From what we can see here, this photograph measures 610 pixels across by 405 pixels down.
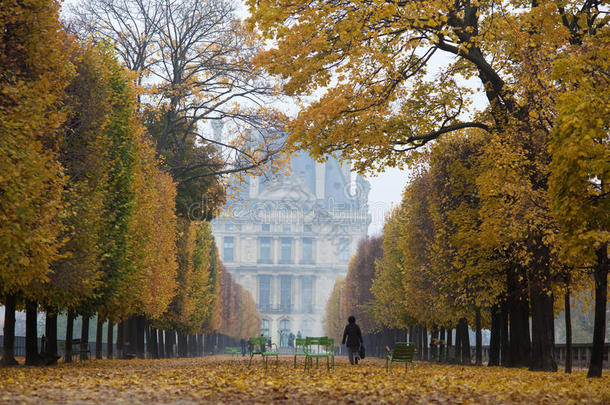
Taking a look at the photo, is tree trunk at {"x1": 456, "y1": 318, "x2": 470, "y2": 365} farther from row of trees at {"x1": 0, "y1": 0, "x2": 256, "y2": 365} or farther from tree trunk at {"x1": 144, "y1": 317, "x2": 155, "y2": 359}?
tree trunk at {"x1": 144, "y1": 317, "x2": 155, "y2": 359}

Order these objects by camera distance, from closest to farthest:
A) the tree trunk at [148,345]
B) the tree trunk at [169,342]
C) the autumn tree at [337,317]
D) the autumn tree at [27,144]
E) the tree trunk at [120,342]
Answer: the autumn tree at [27,144], the tree trunk at [120,342], the tree trunk at [148,345], the tree trunk at [169,342], the autumn tree at [337,317]

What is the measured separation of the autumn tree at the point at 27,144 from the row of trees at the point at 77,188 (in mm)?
35

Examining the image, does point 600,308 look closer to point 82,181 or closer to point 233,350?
point 82,181

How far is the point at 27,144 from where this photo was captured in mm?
21031

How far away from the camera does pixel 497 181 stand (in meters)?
25.7

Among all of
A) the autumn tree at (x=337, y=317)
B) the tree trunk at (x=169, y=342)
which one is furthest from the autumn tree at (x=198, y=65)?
the autumn tree at (x=337, y=317)

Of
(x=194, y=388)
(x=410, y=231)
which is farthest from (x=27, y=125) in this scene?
(x=410, y=231)

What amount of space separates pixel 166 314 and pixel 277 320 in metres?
145

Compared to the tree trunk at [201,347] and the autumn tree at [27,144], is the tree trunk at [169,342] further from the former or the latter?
the autumn tree at [27,144]

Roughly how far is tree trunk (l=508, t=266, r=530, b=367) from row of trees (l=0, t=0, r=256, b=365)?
15.1m

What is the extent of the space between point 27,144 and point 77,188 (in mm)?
6226

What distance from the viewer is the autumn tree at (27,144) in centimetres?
1983

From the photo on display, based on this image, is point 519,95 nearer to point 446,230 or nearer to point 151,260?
point 446,230

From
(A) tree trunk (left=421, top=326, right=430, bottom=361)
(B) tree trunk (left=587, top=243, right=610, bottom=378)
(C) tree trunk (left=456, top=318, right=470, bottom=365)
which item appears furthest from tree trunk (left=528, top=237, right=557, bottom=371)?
(A) tree trunk (left=421, top=326, right=430, bottom=361)
